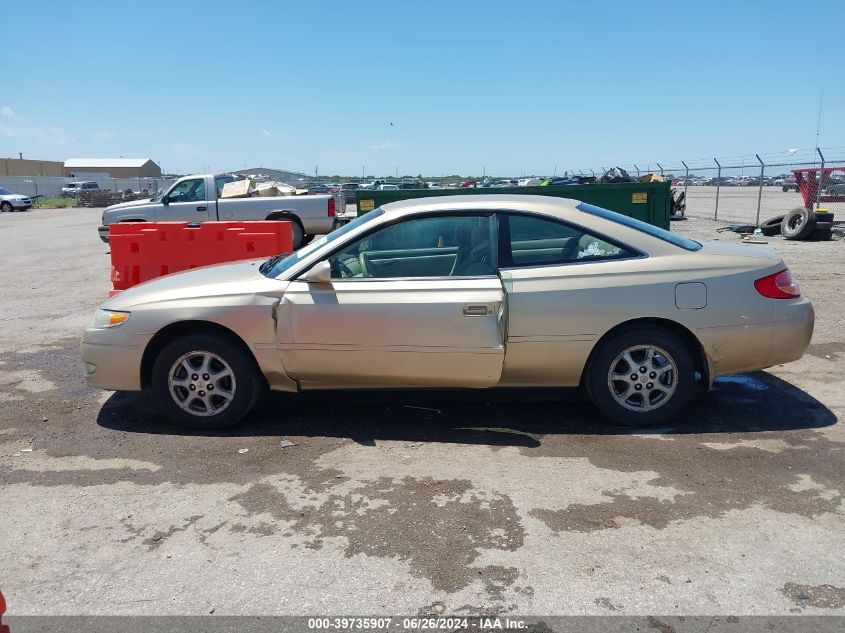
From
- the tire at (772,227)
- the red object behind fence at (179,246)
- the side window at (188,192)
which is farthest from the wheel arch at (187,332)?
the tire at (772,227)

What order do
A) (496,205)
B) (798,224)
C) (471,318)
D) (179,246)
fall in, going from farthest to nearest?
(798,224)
(179,246)
(496,205)
(471,318)

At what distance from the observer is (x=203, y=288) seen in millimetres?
4883

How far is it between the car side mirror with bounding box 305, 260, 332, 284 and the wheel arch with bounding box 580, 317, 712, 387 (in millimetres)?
1871

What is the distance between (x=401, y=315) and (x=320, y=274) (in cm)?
61

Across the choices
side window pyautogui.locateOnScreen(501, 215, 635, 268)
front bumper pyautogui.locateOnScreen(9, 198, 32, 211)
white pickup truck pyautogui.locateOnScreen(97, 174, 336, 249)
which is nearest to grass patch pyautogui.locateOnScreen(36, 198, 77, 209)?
front bumper pyautogui.locateOnScreen(9, 198, 32, 211)

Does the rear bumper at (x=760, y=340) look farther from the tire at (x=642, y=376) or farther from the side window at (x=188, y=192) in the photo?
the side window at (x=188, y=192)

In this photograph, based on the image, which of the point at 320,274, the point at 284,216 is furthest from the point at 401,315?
the point at 284,216

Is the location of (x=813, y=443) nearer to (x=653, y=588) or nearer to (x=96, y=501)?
(x=653, y=588)

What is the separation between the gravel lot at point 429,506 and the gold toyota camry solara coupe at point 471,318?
38 cm

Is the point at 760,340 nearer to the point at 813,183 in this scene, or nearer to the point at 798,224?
the point at 798,224

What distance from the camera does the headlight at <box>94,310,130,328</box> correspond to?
15.9 ft

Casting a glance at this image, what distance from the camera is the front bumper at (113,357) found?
482 cm

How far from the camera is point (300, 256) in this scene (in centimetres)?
498

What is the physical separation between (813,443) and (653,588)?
7.22ft
